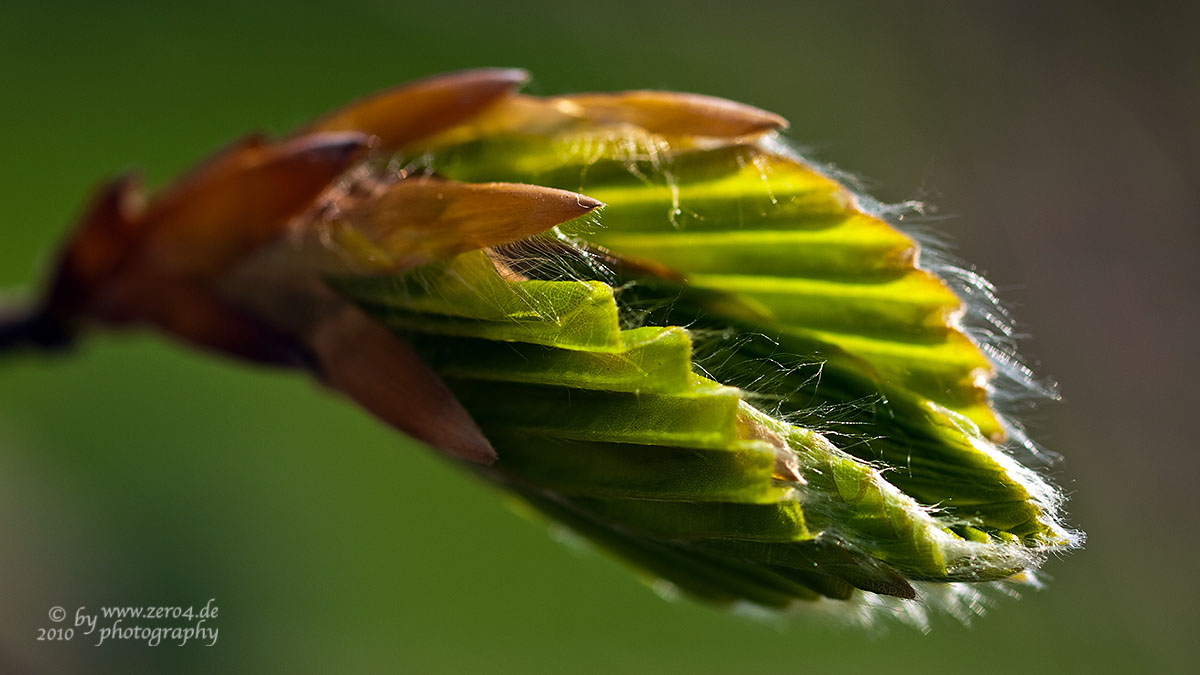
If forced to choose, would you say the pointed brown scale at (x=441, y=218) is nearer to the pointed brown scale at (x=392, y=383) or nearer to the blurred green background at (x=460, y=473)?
the pointed brown scale at (x=392, y=383)

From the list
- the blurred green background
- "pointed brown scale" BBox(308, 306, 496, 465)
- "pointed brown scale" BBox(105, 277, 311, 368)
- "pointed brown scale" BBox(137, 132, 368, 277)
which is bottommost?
the blurred green background

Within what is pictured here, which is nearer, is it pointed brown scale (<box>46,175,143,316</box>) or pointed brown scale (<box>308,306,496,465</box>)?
pointed brown scale (<box>308,306,496,465</box>)

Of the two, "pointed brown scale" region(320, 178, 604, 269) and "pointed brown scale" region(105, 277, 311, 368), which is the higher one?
"pointed brown scale" region(320, 178, 604, 269)

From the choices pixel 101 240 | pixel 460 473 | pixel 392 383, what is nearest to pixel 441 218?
pixel 392 383

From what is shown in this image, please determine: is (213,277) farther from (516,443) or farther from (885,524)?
(885,524)

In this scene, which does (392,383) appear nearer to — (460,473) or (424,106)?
(424,106)

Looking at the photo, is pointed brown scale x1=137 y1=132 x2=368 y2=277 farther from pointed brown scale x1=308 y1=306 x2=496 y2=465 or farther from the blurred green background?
the blurred green background

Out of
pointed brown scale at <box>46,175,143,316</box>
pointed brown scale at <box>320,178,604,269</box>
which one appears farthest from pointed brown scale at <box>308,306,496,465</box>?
pointed brown scale at <box>46,175,143,316</box>
